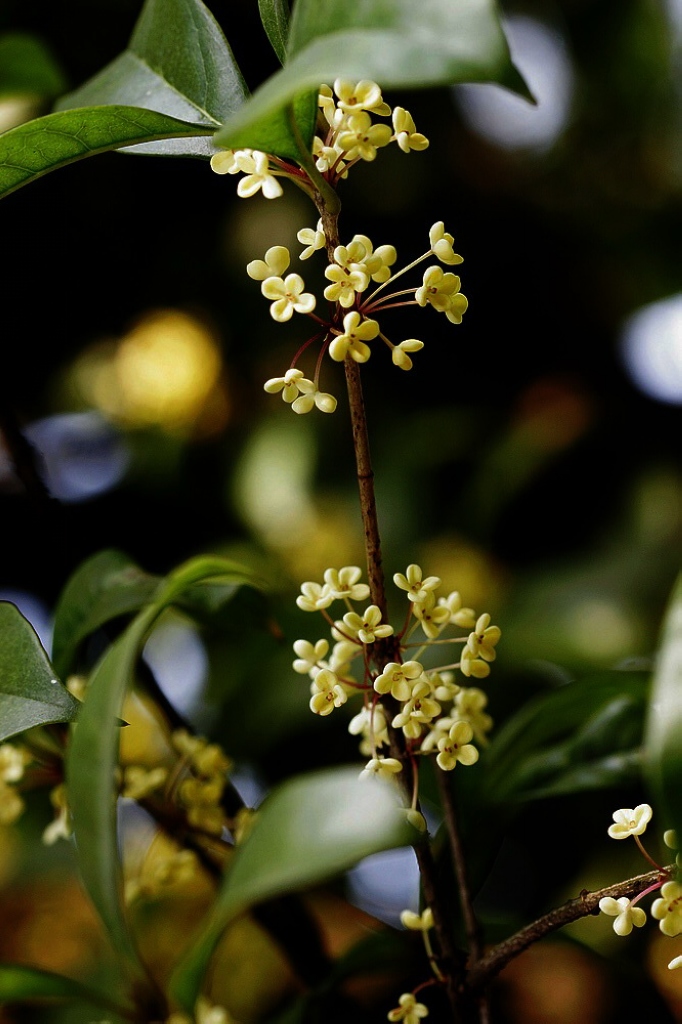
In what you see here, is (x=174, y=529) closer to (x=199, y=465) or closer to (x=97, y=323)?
(x=199, y=465)

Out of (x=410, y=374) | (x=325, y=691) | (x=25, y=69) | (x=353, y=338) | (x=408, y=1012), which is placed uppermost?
(x=25, y=69)

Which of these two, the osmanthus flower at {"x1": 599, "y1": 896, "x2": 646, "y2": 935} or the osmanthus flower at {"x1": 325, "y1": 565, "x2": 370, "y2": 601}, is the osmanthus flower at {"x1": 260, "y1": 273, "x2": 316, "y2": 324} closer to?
the osmanthus flower at {"x1": 325, "y1": 565, "x2": 370, "y2": 601}

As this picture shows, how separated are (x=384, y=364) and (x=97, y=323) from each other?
0.36 m

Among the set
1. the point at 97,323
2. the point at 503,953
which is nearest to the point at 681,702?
the point at 503,953

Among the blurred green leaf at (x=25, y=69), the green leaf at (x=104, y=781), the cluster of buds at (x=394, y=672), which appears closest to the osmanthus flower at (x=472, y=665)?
the cluster of buds at (x=394, y=672)

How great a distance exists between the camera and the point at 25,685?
0.31 m

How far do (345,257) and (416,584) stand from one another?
0.37 feet

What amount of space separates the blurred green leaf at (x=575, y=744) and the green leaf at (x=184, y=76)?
28cm

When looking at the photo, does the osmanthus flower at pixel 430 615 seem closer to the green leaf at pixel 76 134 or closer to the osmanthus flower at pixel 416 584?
the osmanthus flower at pixel 416 584

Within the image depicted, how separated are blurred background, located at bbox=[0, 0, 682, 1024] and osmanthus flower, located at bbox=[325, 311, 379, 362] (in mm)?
564

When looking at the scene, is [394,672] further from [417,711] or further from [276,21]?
[276,21]

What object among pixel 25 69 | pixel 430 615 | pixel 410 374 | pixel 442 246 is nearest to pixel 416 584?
pixel 430 615

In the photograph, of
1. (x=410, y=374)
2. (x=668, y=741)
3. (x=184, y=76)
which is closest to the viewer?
(x=668, y=741)

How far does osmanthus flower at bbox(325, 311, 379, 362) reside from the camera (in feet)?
0.88
